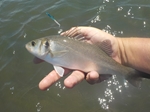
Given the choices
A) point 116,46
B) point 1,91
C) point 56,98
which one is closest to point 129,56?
point 116,46

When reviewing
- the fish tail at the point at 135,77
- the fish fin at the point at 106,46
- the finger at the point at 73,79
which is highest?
the fish fin at the point at 106,46

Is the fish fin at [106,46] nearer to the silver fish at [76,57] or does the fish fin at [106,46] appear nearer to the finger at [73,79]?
the silver fish at [76,57]

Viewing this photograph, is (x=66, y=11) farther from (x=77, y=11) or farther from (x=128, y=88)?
(x=128, y=88)

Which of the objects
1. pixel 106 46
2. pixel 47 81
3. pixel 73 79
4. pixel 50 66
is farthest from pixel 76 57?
pixel 50 66

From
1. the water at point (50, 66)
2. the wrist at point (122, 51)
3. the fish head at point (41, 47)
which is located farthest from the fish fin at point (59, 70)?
the water at point (50, 66)

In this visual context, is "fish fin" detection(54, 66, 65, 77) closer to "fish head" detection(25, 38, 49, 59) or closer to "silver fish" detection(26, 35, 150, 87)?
"silver fish" detection(26, 35, 150, 87)

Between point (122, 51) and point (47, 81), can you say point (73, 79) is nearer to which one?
point (47, 81)
